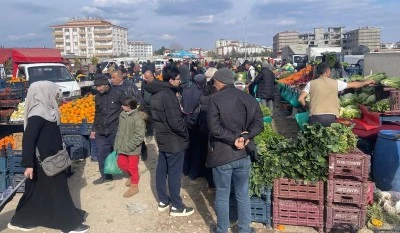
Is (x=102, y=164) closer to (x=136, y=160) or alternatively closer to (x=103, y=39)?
(x=136, y=160)

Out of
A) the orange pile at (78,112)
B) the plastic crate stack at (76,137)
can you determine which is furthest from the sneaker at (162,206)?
the orange pile at (78,112)

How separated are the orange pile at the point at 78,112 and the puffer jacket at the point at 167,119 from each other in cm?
338

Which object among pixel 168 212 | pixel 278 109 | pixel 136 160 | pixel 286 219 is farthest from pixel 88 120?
pixel 278 109

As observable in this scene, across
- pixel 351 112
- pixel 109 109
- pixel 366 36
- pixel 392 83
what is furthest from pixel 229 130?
pixel 366 36

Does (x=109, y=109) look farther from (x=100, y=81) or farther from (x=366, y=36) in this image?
(x=366, y=36)

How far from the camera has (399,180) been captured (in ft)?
17.1

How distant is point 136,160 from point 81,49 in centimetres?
11571

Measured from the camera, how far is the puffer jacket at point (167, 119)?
4.70 metres

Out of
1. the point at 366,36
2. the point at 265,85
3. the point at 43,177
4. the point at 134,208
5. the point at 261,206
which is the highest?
the point at 366,36

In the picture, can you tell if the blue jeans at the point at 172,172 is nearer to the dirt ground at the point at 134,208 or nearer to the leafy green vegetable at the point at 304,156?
the dirt ground at the point at 134,208

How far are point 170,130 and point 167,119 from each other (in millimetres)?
156

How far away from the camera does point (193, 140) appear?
6.12 m

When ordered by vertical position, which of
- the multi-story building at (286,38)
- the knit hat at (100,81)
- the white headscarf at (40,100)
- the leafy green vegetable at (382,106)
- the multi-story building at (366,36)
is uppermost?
the multi-story building at (286,38)

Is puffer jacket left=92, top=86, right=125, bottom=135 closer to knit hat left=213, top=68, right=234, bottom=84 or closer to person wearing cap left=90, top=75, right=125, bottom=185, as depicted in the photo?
person wearing cap left=90, top=75, right=125, bottom=185
